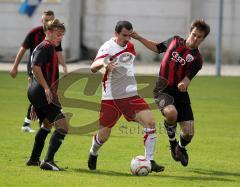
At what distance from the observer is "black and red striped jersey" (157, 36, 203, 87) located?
1283cm

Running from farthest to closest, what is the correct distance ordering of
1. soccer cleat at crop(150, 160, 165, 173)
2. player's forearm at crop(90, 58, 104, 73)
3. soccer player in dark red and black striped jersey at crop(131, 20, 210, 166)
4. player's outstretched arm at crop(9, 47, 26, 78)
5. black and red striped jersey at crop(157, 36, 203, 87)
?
player's outstretched arm at crop(9, 47, 26, 78), black and red striped jersey at crop(157, 36, 203, 87), soccer player in dark red and black striped jersey at crop(131, 20, 210, 166), soccer cleat at crop(150, 160, 165, 173), player's forearm at crop(90, 58, 104, 73)

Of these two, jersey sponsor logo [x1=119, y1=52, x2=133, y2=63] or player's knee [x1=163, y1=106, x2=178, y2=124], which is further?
player's knee [x1=163, y1=106, x2=178, y2=124]

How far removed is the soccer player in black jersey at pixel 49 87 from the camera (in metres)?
11.9

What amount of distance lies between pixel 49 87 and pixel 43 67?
1.08ft

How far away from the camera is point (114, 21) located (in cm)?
4612

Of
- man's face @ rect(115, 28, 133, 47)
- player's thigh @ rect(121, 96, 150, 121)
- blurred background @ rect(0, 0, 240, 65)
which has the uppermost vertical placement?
man's face @ rect(115, 28, 133, 47)

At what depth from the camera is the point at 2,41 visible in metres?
45.4

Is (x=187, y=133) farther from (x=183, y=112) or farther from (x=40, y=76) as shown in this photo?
(x=40, y=76)

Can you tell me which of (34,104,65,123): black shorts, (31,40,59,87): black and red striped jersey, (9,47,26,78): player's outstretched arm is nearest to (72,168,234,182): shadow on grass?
(34,104,65,123): black shorts

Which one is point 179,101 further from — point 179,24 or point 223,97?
point 179,24

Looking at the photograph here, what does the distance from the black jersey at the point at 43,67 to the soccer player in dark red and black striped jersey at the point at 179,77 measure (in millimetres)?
1388

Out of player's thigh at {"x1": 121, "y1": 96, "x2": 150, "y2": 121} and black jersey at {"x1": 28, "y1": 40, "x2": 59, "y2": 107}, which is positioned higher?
black jersey at {"x1": 28, "y1": 40, "x2": 59, "y2": 107}

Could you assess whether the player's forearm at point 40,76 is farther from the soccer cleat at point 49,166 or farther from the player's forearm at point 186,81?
the player's forearm at point 186,81

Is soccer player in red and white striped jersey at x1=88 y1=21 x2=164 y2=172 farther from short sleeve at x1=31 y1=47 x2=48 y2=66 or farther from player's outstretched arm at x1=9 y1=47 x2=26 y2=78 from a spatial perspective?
player's outstretched arm at x1=9 y1=47 x2=26 y2=78
